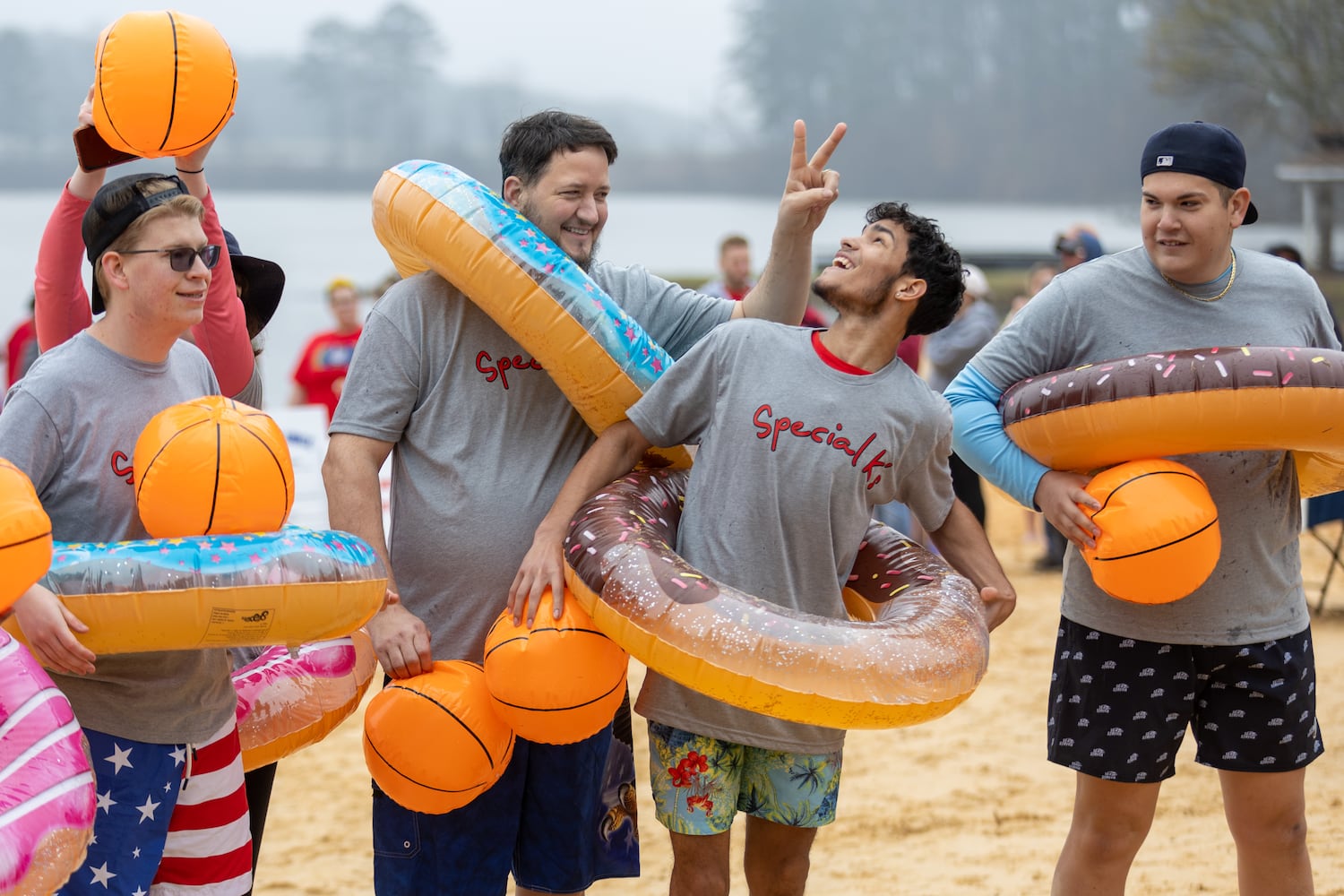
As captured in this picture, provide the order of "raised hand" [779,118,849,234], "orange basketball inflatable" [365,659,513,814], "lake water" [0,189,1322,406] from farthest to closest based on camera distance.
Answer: "lake water" [0,189,1322,406]
"raised hand" [779,118,849,234]
"orange basketball inflatable" [365,659,513,814]

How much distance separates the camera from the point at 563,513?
2621mm

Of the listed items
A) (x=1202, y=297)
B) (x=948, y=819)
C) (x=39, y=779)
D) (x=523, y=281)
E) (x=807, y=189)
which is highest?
(x=807, y=189)

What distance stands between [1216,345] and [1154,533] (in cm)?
48

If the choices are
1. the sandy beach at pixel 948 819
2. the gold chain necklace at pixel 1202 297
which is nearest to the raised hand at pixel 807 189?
the gold chain necklace at pixel 1202 297

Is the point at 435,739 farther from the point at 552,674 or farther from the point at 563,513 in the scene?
the point at 563,513

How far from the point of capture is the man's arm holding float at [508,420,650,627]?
8.28 feet

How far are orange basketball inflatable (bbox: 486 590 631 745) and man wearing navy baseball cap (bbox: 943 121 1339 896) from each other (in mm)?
968

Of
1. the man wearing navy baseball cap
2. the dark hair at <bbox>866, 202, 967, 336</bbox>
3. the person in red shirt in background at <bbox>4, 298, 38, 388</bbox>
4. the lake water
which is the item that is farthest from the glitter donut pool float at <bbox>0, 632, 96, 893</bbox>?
the lake water

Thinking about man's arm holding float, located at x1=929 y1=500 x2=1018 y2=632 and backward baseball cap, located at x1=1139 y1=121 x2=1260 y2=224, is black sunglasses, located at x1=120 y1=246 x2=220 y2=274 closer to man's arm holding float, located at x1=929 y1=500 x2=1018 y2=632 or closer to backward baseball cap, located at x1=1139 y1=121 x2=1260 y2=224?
man's arm holding float, located at x1=929 y1=500 x2=1018 y2=632

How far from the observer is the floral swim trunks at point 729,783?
8.45 ft

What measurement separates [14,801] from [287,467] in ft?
2.37

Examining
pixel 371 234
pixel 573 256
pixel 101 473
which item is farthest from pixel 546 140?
pixel 371 234

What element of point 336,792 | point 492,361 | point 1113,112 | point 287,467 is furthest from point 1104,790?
point 1113,112

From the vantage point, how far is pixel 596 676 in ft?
8.13
